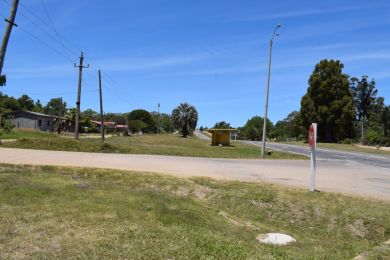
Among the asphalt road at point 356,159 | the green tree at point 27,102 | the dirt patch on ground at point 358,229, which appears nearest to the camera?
the dirt patch on ground at point 358,229

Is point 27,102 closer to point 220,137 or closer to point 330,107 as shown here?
point 330,107

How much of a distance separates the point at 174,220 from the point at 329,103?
73.9 meters

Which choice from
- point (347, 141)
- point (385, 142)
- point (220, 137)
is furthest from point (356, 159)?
point (347, 141)

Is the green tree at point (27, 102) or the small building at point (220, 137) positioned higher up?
the green tree at point (27, 102)

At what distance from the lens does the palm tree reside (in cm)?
6562

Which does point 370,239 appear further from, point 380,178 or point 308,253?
point 380,178

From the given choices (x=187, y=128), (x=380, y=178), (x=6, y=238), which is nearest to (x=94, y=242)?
(x=6, y=238)

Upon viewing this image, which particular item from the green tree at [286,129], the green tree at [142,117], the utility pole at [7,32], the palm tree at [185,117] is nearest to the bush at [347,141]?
the green tree at [286,129]

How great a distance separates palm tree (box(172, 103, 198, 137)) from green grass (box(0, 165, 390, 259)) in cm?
5026

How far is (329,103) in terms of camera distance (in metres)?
78.7

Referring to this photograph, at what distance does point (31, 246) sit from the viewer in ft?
21.0

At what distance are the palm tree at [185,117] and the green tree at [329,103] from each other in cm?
2239

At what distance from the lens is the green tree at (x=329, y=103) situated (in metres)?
77.3

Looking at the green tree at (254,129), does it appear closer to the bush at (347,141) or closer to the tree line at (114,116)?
the tree line at (114,116)
